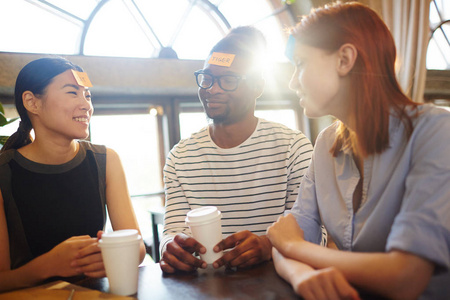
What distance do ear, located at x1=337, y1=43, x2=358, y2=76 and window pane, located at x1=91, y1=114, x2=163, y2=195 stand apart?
300 centimetres

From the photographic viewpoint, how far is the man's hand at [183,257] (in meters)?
1.04

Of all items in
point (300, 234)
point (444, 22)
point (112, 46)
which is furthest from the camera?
point (444, 22)

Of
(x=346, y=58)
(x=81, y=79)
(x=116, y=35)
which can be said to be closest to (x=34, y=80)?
(x=81, y=79)

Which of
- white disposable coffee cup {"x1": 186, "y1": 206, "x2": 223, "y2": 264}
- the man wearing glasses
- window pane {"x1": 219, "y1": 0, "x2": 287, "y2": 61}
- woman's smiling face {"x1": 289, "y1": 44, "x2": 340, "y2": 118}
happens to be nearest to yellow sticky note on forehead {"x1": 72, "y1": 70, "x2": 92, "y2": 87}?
the man wearing glasses

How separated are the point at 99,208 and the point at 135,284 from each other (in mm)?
719

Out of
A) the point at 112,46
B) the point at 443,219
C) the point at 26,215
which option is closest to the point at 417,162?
the point at 443,219

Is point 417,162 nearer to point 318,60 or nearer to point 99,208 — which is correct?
point 318,60

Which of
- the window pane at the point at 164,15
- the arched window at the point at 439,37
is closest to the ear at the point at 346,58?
the window pane at the point at 164,15

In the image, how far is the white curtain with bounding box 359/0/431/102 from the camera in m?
4.17

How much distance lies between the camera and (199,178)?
1.62 meters

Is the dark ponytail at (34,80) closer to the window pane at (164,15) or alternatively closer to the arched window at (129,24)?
the arched window at (129,24)

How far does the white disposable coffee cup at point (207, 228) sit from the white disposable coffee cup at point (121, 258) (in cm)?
18

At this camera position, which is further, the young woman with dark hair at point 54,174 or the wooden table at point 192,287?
the young woman with dark hair at point 54,174

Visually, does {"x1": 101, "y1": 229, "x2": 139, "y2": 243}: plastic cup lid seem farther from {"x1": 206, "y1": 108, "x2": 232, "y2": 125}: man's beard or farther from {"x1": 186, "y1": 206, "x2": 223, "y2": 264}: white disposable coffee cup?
{"x1": 206, "y1": 108, "x2": 232, "y2": 125}: man's beard
